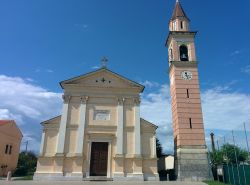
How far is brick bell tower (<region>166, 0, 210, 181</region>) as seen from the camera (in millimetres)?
23469

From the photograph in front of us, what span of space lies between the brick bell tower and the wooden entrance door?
7.13 meters

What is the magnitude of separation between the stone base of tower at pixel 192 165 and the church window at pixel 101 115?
7.82m

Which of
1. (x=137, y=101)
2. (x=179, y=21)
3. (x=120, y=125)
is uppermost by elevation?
(x=179, y=21)

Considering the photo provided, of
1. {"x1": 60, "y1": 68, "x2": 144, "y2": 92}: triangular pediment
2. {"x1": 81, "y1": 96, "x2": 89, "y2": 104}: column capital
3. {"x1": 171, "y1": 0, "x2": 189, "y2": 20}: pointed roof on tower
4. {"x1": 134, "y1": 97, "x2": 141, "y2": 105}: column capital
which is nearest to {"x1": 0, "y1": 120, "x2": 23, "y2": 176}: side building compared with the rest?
{"x1": 60, "y1": 68, "x2": 144, "y2": 92}: triangular pediment

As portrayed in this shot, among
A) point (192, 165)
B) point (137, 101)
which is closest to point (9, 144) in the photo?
point (137, 101)

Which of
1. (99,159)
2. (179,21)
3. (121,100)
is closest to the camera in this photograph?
(99,159)

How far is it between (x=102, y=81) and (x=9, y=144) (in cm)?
2007

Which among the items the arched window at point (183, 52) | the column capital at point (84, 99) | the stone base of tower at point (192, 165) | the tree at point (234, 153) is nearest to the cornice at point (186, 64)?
the arched window at point (183, 52)

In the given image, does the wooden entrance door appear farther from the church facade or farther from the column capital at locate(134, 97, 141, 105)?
the column capital at locate(134, 97, 141, 105)

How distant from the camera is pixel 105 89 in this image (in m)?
24.7

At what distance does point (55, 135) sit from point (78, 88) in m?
5.08

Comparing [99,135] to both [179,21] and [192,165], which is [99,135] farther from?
[179,21]

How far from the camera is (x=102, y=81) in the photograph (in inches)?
986

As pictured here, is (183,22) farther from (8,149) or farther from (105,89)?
(8,149)
